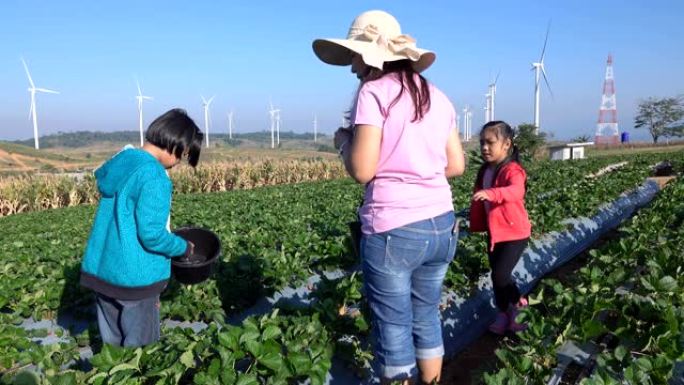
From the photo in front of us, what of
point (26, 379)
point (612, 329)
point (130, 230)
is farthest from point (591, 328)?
point (26, 379)

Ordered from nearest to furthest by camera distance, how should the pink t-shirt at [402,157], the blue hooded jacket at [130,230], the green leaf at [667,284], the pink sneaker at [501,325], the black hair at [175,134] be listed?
the pink t-shirt at [402,157] → the blue hooded jacket at [130,230] → the black hair at [175,134] → the green leaf at [667,284] → the pink sneaker at [501,325]

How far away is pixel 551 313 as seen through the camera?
327 cm

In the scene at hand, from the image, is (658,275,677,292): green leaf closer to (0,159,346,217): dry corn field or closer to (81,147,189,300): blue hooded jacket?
(81,147,189,300): blue hooded jacket

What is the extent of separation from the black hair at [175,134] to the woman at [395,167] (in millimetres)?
805

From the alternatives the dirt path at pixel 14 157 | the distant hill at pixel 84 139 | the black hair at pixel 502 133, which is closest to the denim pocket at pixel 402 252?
the black hair at pixel 502 133

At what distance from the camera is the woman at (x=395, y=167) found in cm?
206

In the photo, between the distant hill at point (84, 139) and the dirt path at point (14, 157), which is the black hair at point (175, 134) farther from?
the distant hill at point (84, 139)

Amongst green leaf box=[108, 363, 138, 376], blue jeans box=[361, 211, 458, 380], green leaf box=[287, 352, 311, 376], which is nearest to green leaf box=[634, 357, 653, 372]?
blue jeans box=[361, 211, 458, 380]

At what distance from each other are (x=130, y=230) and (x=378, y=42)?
143 cm

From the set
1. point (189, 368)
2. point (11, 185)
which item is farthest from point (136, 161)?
point (11, 185)

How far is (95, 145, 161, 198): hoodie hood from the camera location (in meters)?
2.44

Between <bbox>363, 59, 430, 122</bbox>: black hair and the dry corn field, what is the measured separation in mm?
16784

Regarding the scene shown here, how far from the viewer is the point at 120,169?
246 cm

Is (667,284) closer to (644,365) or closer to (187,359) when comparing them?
(644,365)
